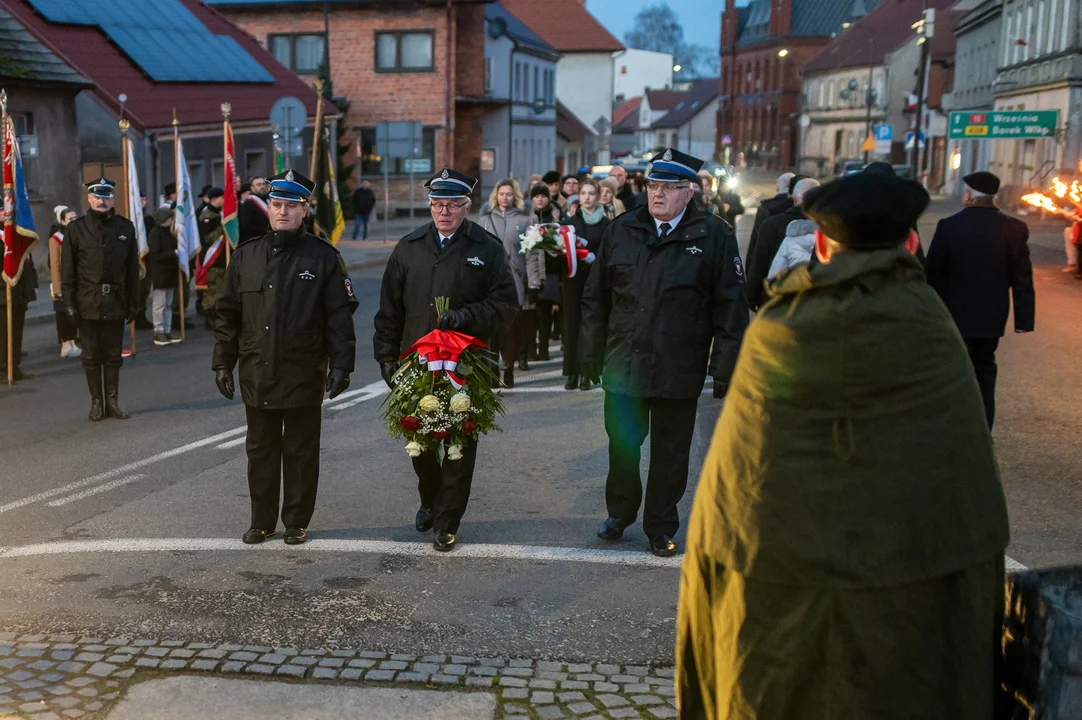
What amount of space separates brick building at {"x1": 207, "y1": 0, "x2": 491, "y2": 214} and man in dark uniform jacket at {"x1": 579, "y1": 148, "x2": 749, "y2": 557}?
146 feet

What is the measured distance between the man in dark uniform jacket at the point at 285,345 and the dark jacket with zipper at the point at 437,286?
0.24 metres

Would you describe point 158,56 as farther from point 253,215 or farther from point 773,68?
point 773,68

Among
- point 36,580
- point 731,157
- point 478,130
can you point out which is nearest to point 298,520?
point 36,580

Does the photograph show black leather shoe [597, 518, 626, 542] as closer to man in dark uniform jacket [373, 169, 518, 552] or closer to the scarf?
man in dark uniform jacket [373, 169, 518, 552]

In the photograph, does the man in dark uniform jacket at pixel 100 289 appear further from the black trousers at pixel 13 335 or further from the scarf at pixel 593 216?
the scarf at pixel 593 216

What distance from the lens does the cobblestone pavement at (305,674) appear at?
5160mm

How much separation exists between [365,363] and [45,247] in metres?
12.4

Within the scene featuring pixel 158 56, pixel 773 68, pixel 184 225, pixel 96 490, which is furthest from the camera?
pixel 773 68

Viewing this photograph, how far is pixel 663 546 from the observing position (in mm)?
7262

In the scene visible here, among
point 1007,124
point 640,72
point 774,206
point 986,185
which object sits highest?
point 640,72

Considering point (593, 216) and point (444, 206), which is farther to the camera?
point (593, 216)

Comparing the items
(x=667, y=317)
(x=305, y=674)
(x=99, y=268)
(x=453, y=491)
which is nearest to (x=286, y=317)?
(x=453, y=491)

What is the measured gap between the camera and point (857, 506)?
3.45 meters

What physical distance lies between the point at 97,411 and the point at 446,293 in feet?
17.9
